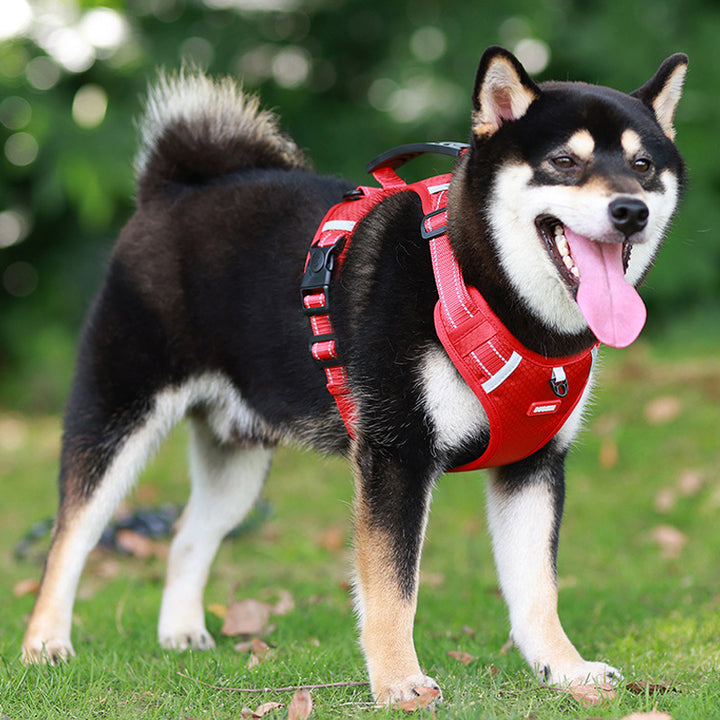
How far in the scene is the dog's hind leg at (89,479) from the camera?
3.63m

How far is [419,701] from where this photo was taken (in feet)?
8.99

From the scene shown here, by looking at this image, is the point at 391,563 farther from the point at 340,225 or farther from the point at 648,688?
the point at 340,225

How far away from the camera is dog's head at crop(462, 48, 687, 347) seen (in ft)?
8.73

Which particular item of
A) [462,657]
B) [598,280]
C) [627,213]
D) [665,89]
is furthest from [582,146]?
[462,657]

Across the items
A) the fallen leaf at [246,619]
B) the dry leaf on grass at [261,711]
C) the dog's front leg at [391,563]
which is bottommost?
the fallen leaf at [246,619]

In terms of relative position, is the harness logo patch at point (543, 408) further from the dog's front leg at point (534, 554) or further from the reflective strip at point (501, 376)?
the dog's front leg at point (534, 554)

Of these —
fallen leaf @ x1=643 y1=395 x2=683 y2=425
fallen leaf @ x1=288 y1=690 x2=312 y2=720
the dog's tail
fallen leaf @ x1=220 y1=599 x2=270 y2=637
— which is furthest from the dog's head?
fallen leaf @ x1=643 y1=395 x2=683 y2=425

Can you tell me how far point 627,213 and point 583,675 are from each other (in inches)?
57.4

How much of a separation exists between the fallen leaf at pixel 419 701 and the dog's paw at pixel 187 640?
3.93 ft

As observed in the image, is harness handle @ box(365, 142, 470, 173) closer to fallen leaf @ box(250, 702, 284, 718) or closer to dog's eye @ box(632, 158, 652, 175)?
dog's eye @ box(632, 158, 652, 175)

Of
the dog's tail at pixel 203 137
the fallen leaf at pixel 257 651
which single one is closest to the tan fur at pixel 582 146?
the dog's tail at pixel 203 137

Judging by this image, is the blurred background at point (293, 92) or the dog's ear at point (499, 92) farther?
the blurred background at point (293, 92)

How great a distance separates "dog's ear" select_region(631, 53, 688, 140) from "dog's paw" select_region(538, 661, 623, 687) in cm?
170

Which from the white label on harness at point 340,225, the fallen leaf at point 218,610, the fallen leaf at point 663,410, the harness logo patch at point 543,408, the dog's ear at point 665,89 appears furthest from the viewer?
the fallen leaf at point 663,410
